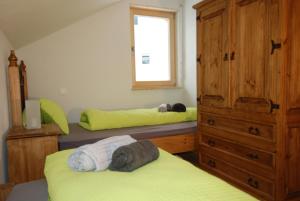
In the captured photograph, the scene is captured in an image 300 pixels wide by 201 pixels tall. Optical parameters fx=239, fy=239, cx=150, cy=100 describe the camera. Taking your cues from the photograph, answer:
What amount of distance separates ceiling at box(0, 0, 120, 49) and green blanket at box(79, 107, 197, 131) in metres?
1.06

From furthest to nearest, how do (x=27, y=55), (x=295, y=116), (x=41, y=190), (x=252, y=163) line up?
(x=27, y=55)
(x=252, y=163)
(x=295, y=116)
(x=41, y=190)

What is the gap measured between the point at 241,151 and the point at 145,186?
139cm

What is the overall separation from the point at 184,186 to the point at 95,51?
2807 mm

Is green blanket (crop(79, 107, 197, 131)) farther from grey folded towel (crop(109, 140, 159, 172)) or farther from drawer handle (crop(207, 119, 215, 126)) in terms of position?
grey folded towel (crop(109, 140, 159, 172))

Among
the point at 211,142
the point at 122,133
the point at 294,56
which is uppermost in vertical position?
the point at 294,56

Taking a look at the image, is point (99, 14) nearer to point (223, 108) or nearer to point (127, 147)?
point (223, 108)

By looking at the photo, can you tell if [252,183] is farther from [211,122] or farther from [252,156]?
[211,122]

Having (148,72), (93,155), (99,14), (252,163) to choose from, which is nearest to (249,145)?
(252,163)

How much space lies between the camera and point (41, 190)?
1.26 m

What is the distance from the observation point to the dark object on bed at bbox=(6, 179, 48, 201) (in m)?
1.19

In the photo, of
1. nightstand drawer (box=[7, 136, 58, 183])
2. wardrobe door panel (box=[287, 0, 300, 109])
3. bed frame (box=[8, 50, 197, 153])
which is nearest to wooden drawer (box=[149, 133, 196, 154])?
bed frame (box=[8, 50, 197, 153])

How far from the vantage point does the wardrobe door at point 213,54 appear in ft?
7.21

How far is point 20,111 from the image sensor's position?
7.18ft

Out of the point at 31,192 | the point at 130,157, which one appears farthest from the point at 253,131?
the point at 31,192
